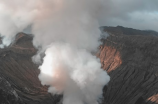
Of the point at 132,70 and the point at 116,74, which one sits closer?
the point at 132,70

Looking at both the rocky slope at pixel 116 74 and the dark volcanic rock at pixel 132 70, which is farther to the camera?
the dark volcanic rock at pixel 132 70

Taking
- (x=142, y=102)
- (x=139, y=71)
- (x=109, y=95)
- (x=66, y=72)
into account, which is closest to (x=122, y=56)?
(x=139, y=71)

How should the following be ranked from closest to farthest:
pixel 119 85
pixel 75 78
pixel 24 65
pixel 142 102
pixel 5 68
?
pixel 75 78, pixel 142 102, pixel 119 85, pixel 5 68, pixel 24 65

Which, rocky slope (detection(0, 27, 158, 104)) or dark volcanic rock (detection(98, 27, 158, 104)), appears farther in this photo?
dark volcanic rock (detection(98, 27, 158, 104))

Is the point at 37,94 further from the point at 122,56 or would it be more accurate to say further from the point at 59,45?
the point at 122,56

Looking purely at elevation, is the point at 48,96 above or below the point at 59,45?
below

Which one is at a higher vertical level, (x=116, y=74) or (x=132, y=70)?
(x=116, y=74)
